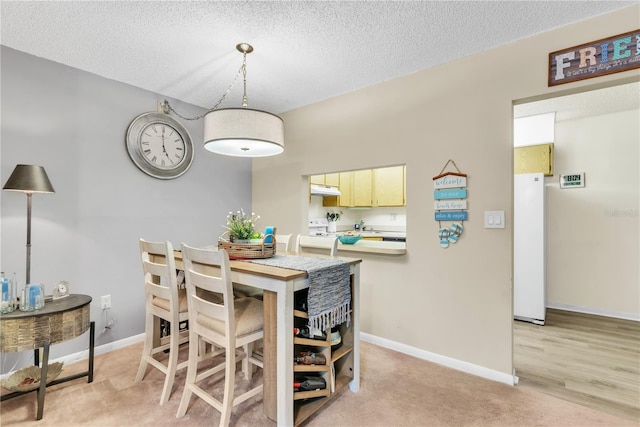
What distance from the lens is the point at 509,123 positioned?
2127 mm

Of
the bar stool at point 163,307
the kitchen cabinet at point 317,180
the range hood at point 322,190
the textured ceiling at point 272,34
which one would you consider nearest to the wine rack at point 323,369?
the bar stool at point 163,307

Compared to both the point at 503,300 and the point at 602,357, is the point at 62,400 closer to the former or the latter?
the point at 503,300

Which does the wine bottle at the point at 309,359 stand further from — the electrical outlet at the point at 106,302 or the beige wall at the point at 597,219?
the beige wall at the point at 597,219

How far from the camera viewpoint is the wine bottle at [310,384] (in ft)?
5.63

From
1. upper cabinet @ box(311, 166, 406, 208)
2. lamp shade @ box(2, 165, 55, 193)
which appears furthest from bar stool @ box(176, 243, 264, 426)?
upper cabinet @ box(311, 166, 406, 208)

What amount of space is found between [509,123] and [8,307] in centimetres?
341

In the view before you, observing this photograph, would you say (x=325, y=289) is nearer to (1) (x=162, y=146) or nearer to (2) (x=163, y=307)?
(2) (x=163, y=307)

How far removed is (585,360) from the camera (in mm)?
2438

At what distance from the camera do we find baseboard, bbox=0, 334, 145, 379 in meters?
2.38

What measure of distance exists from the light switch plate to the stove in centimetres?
289

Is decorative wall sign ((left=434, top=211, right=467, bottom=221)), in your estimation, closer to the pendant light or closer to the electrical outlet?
the pendant light

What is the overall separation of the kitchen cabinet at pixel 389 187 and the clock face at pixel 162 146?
281cm

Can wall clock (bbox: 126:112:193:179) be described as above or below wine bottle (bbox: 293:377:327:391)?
above

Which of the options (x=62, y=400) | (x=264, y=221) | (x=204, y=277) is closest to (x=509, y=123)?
(x=204, y=277)
